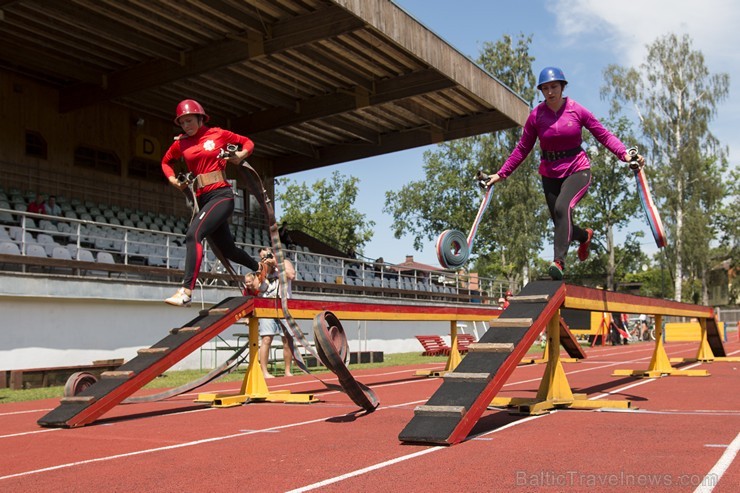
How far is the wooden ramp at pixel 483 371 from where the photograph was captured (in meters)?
5.41

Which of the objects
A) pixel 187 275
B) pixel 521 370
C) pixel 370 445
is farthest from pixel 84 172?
pixel 370 445

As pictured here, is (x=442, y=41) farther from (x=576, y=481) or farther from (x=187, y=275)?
(x=576, y=481)

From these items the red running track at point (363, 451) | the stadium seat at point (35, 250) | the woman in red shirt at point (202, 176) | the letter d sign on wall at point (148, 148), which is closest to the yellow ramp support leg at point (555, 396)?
the red running track at point (363, 451)

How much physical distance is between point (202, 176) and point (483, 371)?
4.00 metres

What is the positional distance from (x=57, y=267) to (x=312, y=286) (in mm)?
9639

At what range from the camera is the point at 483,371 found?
593 centimetres

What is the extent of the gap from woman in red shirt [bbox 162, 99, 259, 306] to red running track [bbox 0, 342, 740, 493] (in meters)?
1.79

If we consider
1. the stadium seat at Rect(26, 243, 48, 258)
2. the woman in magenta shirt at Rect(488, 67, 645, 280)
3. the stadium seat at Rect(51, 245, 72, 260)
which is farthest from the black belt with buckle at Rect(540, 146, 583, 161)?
the stadium seat at Rect(51, 245, 72, 260)

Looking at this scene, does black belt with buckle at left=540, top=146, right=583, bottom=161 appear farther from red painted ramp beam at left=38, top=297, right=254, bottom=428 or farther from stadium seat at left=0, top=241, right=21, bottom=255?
stadium seat at left=0, top=241, right=21, bottom=255

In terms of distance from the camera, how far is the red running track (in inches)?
168

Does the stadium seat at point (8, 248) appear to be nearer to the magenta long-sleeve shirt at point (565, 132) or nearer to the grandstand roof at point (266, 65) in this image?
the grandstand roof at point (266, 65)

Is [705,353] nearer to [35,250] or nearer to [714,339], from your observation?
[714,339]

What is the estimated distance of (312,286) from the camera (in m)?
24.3

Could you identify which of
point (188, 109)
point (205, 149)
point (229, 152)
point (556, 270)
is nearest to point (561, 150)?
point (556, 270)
